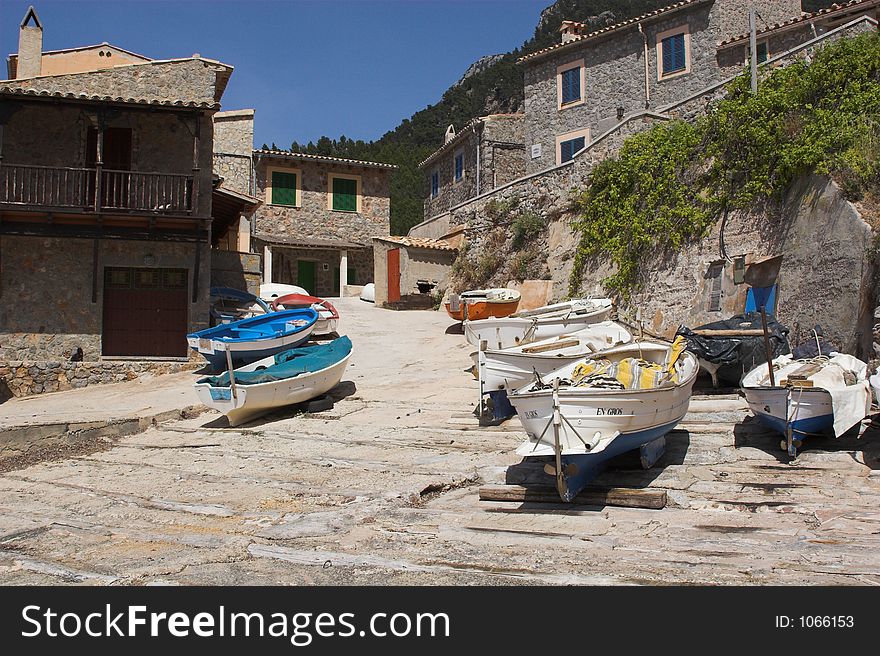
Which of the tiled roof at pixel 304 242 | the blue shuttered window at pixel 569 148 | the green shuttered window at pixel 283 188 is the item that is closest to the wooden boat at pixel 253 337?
the tiled roof at pixel 304 242

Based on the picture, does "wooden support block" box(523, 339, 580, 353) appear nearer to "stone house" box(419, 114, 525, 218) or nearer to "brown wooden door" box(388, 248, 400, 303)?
"brown wooden door" box(388, 248, 400, 303)

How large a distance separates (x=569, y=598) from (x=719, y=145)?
14.3 meters

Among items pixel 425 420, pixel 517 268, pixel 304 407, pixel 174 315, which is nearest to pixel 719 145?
pixel 517 268

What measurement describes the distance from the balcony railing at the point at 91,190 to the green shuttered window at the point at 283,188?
11.3m

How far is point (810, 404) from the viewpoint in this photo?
9328mm

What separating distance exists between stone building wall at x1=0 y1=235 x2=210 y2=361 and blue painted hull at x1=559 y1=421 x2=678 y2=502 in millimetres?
13936

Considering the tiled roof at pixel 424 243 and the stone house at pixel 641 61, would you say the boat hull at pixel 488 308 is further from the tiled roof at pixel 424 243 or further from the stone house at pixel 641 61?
the stone house at pixel 641 61

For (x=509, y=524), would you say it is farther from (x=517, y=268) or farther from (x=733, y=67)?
(x=733, y=67)

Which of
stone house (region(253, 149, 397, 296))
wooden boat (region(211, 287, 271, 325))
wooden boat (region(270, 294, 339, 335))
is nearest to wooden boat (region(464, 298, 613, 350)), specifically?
wooden boat (region(270, 294, 339, 335))

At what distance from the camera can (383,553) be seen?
656 centimetres

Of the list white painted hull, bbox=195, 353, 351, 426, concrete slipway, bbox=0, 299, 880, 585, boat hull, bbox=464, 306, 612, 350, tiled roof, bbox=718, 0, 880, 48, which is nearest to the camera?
concrete slipway, bbox=0, 299, 880, 585

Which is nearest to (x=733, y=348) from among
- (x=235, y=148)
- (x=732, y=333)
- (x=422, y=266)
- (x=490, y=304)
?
(x=732, y=333)

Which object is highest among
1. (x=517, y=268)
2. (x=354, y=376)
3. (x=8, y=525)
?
(x=517, y=268)

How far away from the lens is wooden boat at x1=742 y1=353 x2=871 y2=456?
934 centimetres
